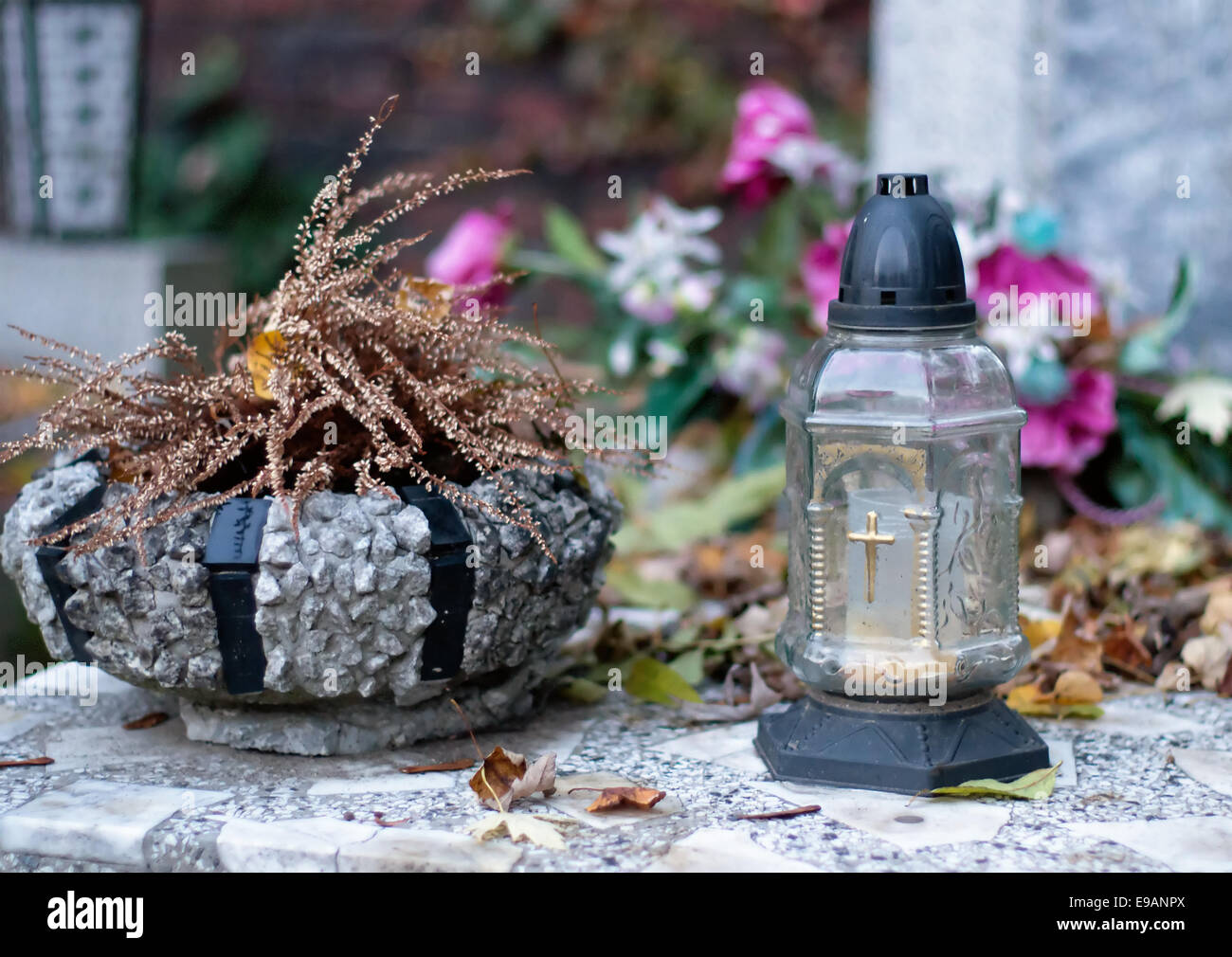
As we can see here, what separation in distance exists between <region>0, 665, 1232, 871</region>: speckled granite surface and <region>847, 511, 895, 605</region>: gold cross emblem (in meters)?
0.25

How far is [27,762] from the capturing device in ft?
5.54

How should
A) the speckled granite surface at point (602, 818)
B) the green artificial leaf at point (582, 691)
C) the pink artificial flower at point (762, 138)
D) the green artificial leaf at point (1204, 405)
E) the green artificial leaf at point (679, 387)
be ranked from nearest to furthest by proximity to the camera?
the speckled granite surface at point (602, 818) → the green artificial leaf at point (582, 691) → the green artificial leaf at point (1204, 405) → the green artificial leaf at point (679, 387) → the pink artificial flower at point (762, 138)

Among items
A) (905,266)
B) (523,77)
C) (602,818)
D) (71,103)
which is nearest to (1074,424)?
(905,266)

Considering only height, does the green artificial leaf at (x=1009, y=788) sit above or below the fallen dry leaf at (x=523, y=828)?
above

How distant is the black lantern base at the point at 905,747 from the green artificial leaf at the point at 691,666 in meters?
0.35

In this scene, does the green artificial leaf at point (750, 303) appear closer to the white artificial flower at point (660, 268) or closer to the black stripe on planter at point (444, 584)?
the white artificial flower at point (660, 268)

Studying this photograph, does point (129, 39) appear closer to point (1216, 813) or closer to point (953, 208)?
point (953, 208)

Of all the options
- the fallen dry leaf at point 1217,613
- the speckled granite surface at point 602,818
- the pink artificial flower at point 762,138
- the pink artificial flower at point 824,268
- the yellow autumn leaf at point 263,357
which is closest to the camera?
the speckled granite surface at point 602,818

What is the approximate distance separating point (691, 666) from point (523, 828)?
2.02ft

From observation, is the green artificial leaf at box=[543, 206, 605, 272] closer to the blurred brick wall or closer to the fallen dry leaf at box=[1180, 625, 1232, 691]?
the fallen dry leaf at box=[1180, 625, 1232, 691]

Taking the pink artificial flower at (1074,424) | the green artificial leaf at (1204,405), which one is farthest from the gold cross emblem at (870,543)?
the green artificial leaf at (1204,405)

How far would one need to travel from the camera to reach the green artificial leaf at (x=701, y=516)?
2609mm

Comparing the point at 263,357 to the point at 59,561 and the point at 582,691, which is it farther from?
the point at 582,691

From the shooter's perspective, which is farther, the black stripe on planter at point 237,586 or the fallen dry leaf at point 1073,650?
the fallen dry leaf at point 1073,650
